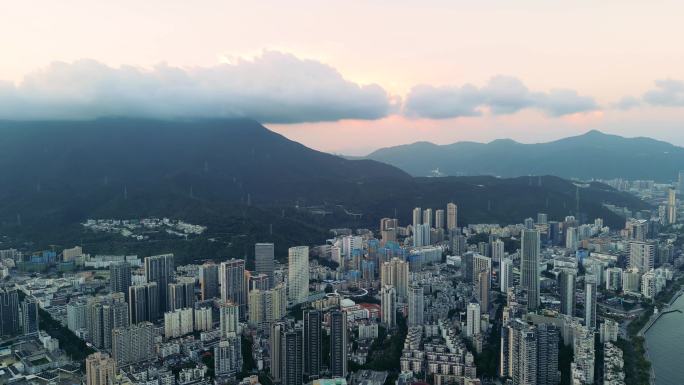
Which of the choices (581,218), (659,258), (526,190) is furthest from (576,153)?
(659,258)

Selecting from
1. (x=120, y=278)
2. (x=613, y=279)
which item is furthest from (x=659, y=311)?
(x=120, y=278)

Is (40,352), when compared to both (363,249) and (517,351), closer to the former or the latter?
(517,351)

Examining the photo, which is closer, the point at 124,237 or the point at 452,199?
the point at 124,237

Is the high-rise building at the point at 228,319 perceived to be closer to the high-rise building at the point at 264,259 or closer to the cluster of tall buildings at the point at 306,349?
the cluster of tall buildings at the point at 306,349

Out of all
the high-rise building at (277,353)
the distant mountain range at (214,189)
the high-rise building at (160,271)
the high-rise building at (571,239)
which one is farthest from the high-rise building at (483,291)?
the high-rise building at (571,239)

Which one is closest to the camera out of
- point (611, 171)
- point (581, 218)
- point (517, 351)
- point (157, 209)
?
point (517, 351)
